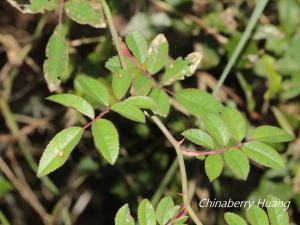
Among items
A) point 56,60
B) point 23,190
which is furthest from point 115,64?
point 23,190

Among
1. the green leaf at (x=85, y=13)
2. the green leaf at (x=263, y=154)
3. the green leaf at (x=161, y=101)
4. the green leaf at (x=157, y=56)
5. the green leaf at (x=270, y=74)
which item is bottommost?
the green leaf at (x=270, y=74)

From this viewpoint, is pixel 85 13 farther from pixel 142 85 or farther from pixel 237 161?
pixel 237 161

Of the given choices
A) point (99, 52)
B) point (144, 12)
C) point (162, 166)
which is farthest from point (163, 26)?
point (162, 166)

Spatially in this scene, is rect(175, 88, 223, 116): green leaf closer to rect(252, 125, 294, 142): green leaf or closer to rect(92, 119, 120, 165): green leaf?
rect(252, 125, 294, 142): green leaf

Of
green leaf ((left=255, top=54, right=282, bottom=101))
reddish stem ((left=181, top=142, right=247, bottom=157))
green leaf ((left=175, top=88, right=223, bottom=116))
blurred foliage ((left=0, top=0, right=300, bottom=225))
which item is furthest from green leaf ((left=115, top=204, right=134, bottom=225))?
green leaf ((left=255, top=54, right=282, bottom=101))

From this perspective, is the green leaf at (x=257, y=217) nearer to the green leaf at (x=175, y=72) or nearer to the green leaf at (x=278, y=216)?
the green leaf at (x=278, y=216)

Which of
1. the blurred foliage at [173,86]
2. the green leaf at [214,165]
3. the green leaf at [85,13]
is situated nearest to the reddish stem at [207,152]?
the green leaf at [214,165]
